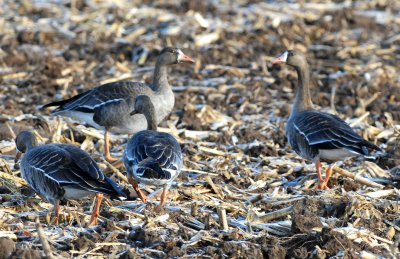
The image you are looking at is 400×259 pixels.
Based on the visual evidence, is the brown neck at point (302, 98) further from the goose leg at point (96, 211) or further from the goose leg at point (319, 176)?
the goose leg at point (96, 211)

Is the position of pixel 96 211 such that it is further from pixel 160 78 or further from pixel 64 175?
pixel 160 78

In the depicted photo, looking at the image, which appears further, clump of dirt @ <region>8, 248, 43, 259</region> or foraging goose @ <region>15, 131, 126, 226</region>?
foraging goose @ <region>15, 131, 126, 226</region>

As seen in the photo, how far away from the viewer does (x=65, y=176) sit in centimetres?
827

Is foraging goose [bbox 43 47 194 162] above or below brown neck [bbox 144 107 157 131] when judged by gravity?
below

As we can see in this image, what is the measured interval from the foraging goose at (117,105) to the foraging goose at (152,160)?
90.4 inches

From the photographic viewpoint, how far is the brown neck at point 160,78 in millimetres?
12344

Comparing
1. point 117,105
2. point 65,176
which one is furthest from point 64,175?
point 117,105

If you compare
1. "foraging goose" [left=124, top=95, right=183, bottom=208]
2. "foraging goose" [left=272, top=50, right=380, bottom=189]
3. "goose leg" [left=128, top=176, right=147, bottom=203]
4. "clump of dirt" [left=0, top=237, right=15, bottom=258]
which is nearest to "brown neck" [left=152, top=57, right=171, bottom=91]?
"foraging goose" [left=272, top=50, right=380, bottom=189]

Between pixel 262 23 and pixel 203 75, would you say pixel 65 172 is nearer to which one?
pixel 203 75

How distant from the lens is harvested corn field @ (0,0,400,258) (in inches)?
306

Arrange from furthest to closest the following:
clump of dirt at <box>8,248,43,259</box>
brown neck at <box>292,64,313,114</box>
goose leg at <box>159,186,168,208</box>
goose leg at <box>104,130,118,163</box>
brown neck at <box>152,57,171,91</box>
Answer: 1. brown neck at <box>152,57,171,91</box>
2. brown neck at <box>292,64,313,114</box>
3. goose leg at <box>104,130,118,163</box>
4. goose leg at <box>159,186,168,208</box>
5. clump of dirt at <box>8,248,43,259</box>

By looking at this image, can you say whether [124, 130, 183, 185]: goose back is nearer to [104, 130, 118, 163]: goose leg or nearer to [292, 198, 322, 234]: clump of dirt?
[292, 198, 322, 234]: clump of dirt

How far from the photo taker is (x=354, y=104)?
1408cm

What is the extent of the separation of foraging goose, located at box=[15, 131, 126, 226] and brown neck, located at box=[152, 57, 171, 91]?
145 inches
